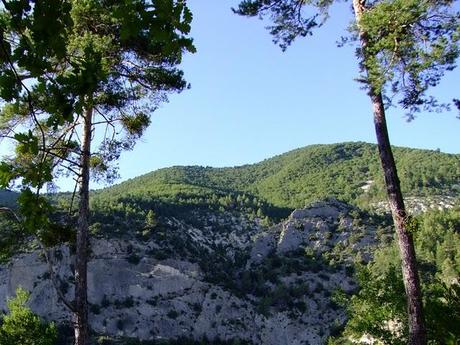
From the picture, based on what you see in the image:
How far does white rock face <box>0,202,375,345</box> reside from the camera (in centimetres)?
6925

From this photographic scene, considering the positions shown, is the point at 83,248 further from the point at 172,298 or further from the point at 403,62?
the point at 172,298

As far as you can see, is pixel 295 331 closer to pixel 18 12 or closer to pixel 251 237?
pixel 251 237

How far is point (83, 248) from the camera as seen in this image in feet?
34.0

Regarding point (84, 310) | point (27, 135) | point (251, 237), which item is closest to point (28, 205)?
point (27, 135)

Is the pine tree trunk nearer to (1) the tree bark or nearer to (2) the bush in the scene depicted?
(1) the tree bark

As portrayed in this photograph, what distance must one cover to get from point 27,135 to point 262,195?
147498mm

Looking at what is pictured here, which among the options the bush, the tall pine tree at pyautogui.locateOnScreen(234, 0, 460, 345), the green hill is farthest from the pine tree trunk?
the green hill

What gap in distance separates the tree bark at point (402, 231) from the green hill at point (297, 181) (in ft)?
355

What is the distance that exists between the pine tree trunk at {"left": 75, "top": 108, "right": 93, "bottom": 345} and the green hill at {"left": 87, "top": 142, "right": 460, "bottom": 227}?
106 metres

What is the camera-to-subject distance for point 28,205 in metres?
2.31

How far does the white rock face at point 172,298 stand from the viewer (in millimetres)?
69250

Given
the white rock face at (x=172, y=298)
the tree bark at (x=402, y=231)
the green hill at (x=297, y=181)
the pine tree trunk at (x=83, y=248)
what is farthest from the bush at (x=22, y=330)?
the green hill at (x=297, y=181)

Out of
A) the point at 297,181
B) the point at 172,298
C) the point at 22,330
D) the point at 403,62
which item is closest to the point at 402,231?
the point at 403,62

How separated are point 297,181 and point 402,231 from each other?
144 metres
